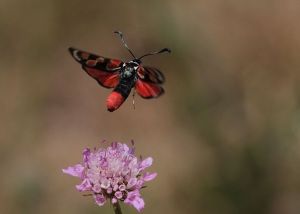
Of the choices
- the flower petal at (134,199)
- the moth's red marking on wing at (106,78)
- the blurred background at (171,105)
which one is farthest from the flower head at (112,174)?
the blurred background at (171,105)

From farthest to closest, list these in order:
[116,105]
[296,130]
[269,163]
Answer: [269,163] → [296,130] → [116,105]

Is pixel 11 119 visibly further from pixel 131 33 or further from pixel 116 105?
pixel 116 105

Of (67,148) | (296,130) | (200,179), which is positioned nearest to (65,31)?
(67,148)

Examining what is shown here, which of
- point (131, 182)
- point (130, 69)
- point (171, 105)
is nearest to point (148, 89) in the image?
point (130, 69)

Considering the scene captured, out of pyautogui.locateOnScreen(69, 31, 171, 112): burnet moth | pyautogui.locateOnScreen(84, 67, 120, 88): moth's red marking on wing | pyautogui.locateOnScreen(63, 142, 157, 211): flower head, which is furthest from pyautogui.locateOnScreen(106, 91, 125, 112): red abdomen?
pyautogui.locateOnScreen(63, 142, 157, 211): flower head

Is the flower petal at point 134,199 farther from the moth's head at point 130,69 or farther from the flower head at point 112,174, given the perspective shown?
the moth's head at point 130,69

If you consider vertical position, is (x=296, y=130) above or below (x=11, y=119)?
below
